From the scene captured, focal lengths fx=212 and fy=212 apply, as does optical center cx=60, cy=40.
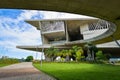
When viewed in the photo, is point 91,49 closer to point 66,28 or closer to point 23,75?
point 66,28

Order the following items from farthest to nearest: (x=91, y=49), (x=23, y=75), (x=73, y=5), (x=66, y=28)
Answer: (x=66, y=28), (x=91, y=49), (x=23, y=75), (x=73, y=5)

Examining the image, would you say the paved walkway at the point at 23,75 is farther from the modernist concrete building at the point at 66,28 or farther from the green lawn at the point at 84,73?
the modernist concrete building at the point at 66,28

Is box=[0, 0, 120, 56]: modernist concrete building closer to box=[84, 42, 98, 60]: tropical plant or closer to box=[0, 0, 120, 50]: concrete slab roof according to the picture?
box=[0, 0, 120, 50]: concrete slab roof

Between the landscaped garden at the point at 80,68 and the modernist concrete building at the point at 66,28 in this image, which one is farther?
the modernist concrete building at the point at 66,28

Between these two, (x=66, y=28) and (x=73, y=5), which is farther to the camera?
(x=66, y=28)

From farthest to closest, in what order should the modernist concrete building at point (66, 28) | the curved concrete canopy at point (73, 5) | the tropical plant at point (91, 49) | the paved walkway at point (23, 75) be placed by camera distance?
the modernist concrete building at point (66, 28)
the tropical plant at point (91, 49)
the paved walkway at point (23, 75)
the curved concrete canopy at point (73, 5)

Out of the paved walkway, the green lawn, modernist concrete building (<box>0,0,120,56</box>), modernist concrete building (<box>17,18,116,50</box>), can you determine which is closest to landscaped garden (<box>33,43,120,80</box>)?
the green lawn

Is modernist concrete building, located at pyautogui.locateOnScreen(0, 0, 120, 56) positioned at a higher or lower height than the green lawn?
higher

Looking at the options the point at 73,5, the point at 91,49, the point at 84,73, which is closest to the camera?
the point at 73,5

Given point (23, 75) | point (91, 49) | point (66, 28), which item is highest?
point (66, 28)

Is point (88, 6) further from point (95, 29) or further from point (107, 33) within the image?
point (95, 29)

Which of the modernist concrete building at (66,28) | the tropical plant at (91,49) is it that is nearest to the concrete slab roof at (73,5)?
the tropical plant at (91,49)

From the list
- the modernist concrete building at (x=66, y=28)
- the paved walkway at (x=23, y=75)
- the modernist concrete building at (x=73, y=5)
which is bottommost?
the paved walkway at (x=23, y=75)

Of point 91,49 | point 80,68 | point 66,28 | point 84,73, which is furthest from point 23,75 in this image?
point 66,28
